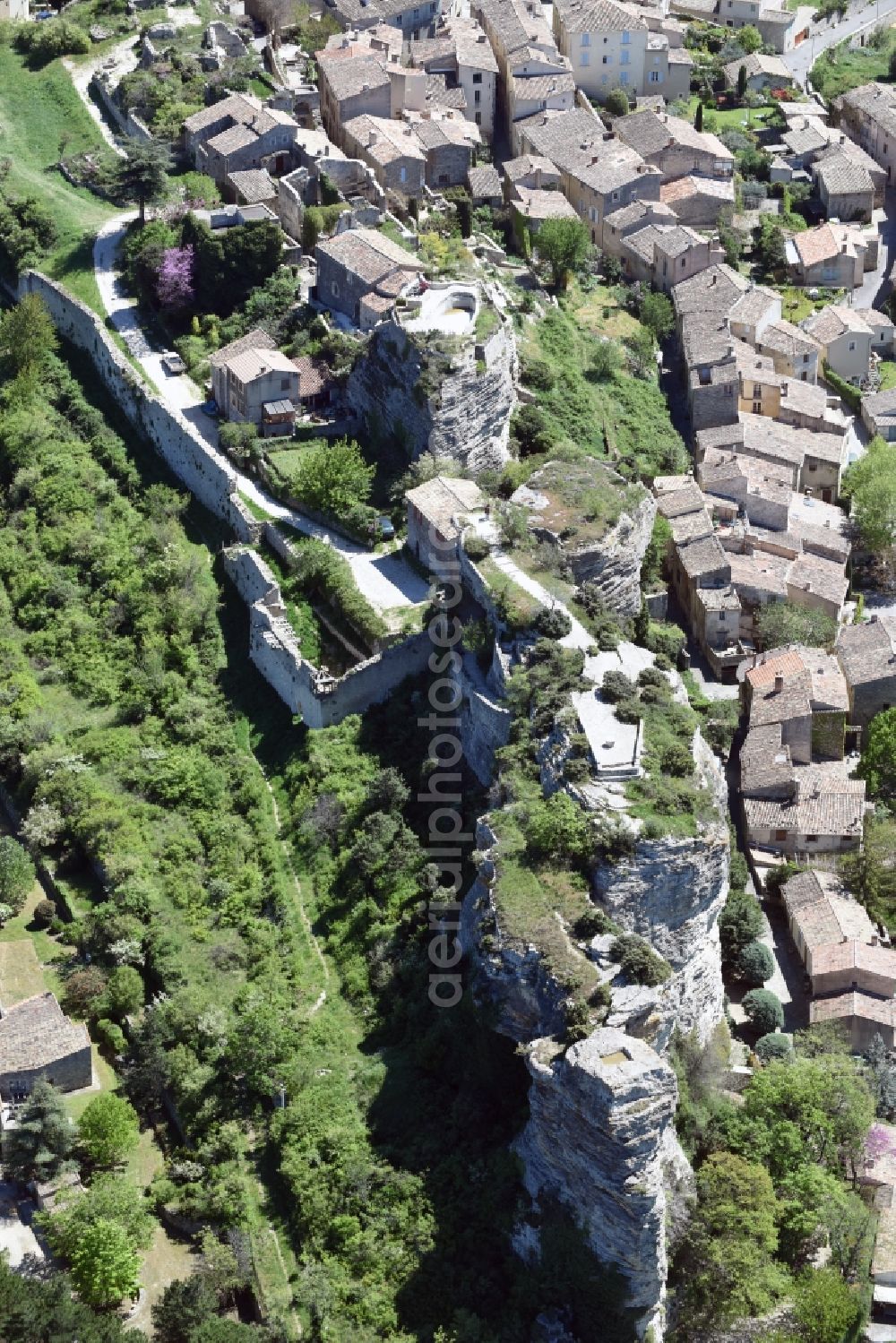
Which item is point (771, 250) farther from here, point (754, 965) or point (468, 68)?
point (754, 965)

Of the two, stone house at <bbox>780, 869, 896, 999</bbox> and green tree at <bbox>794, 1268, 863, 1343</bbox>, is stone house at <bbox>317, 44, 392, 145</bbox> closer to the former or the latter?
stone house at <bbox>780, 869, 896, 999</bbox>

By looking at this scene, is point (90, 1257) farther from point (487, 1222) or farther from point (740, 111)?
point (740, 111)

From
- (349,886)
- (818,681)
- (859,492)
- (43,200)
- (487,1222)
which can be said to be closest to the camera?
(487,1222)

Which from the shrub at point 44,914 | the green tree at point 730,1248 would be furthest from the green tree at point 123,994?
the green tree at point 730,1248

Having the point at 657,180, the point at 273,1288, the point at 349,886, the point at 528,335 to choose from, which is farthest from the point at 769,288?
the point at 273,1288

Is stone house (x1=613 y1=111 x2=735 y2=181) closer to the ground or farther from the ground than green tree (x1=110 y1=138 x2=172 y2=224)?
closer to the ground

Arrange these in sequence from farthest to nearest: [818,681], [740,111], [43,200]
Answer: [740,111], [43,200], [818,681]

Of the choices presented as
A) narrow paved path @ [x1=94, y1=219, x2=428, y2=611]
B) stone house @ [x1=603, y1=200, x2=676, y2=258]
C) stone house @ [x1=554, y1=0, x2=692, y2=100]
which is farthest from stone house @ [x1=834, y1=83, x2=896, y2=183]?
narrow paved path @ [x1=94, y1=219, x2=428, y2=611]

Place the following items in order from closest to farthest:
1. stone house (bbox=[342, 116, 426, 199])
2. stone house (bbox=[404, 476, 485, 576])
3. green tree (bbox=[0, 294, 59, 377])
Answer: stone house (bbox=[404, 476, 485, 576]), green tree (bbox=[0, 294, 59, 377]), stone house (bbox=[342, 116, 426, 199])
